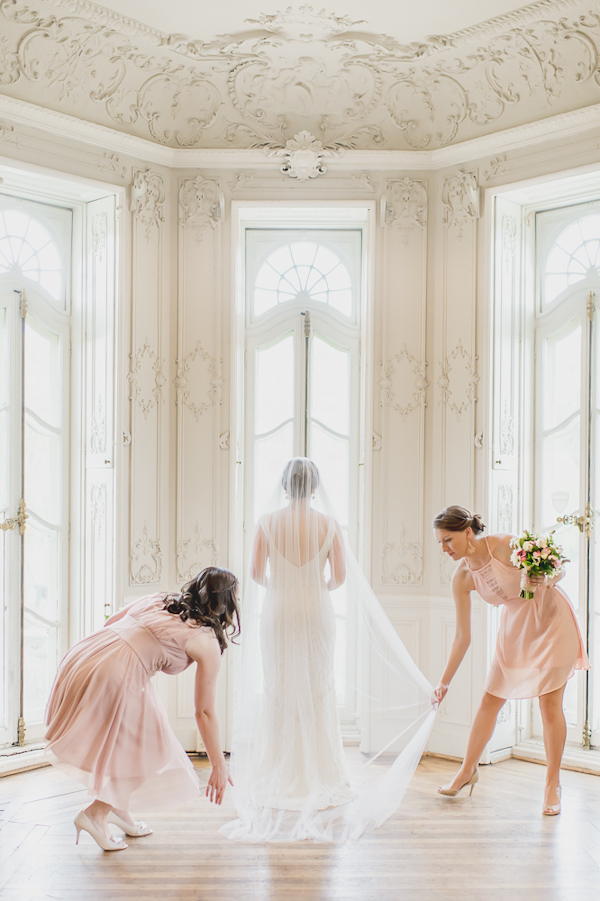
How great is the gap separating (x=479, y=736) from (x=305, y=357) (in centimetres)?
249

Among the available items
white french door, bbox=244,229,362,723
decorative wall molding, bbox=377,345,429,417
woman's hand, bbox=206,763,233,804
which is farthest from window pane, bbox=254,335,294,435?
woman's hand, bbox=206,763,233,804

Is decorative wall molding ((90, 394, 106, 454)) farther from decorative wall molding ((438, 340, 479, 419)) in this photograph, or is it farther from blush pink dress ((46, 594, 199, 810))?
decorative wall molding ((438, 340, 479, 419))

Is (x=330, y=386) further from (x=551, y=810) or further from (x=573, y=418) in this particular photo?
(x=551, y=810)

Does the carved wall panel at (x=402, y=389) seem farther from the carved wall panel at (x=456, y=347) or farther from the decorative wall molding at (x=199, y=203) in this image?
the decorative wall molding at (x=199, y=203)

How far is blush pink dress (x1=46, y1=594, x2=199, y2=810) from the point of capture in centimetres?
316

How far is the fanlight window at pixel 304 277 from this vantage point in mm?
5145

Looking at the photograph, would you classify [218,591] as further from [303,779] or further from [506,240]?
[506,240]

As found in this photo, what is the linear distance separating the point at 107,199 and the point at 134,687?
2946 millimetres

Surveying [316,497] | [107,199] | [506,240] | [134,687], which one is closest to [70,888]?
[134,687]

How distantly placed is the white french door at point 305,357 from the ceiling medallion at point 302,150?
16.0 inches

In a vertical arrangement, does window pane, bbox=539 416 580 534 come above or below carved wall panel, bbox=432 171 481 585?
below

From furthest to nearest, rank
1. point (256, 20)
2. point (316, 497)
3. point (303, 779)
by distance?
1. point (256, 20)
2. point (316, 497)
3. point (303, 779)

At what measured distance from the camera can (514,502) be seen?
15.9 ft

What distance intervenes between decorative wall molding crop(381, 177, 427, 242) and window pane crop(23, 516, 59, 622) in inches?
111
